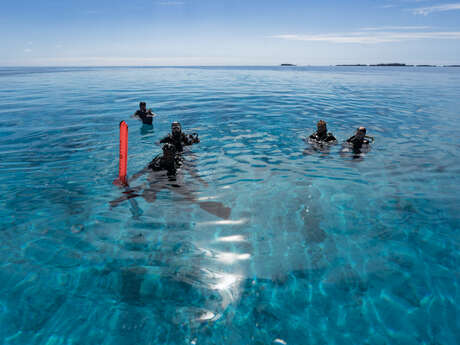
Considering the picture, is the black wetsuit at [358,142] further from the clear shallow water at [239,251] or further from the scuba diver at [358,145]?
the clear shallow water at [239,251]

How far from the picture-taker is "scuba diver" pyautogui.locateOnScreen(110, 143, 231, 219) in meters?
6.75

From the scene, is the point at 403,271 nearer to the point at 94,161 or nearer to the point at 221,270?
the point at 221,270

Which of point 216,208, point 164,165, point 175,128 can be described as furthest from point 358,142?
point 164,165

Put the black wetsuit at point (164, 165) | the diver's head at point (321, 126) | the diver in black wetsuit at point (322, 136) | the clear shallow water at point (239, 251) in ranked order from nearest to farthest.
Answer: the clear shallow water at point (239, 251), the black wetsuit at point (164, 165), the diver's head at point (321, 126), the diver in black wetsuit at point (322, 136)

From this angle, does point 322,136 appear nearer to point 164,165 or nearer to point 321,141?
point 321,141

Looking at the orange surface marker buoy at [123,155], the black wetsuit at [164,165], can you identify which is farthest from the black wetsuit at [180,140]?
the orange surface marker buoy at [123,155]

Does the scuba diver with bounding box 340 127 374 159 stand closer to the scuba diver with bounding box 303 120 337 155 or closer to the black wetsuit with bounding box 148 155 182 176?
the scuba diver with bounding box 303 120 337 155

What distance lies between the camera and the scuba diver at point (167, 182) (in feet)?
22.2

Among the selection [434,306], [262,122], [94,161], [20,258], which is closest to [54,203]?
[20,258]

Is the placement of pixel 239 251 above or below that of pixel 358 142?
below

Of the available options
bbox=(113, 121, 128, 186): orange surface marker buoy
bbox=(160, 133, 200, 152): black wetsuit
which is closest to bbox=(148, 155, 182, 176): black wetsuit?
bbox=(113, 121, 128, 186): orange surface marker buoy

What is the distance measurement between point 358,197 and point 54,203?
8.61 meters

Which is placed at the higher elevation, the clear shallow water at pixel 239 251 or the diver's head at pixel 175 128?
the diver's head at pixel 175 128

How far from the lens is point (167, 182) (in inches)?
313
